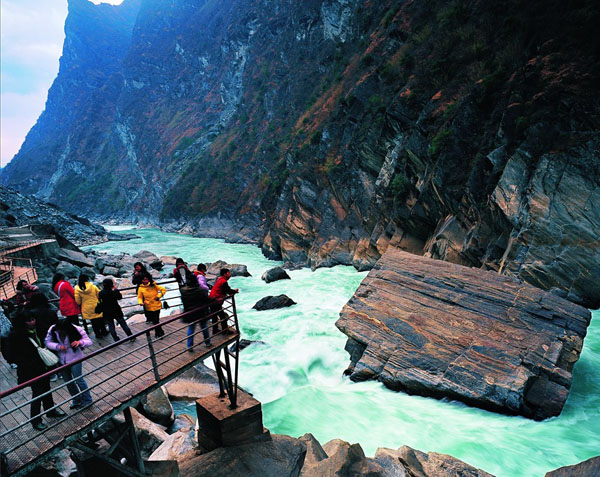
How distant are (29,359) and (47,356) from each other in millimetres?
246

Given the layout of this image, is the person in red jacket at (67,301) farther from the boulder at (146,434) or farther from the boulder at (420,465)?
the boulder at (420,465)

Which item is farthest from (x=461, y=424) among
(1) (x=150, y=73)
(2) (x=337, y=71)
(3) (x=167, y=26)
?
(3) (x=167, y=26)

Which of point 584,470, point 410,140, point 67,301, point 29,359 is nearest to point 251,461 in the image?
point 29,359

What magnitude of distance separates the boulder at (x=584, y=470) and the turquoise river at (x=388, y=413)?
265cm

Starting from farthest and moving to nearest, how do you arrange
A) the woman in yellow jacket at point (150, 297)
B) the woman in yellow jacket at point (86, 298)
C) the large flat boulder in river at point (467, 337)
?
the large flat boulder in river at point (467, 337), the woman in yellow jacket at point (150, 297), the woman in yellow jacket at point (86, 298)

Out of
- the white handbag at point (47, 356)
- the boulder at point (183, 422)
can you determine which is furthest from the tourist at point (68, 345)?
the boulder at point (183, 422)

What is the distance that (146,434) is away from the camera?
7152 millimetres

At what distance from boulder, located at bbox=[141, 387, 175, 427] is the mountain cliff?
570 inches

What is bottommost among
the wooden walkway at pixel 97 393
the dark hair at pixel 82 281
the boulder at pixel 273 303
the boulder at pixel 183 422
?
the boulder at pixel 273 303

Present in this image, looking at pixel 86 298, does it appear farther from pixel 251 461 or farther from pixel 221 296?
pixel 251 461

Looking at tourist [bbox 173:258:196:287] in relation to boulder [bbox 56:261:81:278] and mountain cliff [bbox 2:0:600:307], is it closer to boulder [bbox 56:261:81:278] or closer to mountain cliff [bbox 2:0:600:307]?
mountain cliff [bbox 2:0:600:307]

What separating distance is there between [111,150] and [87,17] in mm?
106862

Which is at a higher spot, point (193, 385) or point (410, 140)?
point (410, 140)

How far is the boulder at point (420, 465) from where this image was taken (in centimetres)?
577
